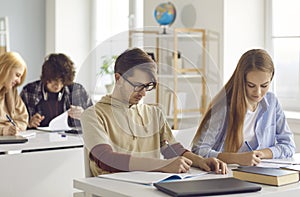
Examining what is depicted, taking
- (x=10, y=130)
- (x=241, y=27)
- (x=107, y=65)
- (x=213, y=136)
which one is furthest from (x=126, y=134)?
(x=241, y=27)

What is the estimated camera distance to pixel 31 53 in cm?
618

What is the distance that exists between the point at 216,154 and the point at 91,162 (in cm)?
51

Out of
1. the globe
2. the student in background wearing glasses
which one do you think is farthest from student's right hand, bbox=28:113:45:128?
the globe

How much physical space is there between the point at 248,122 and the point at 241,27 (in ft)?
6.47

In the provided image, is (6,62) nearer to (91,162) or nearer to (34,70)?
(91,162)

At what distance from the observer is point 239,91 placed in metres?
2.34

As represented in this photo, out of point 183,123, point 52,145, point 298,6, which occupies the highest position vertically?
point 298,6

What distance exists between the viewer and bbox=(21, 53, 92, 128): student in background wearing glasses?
3811 mm

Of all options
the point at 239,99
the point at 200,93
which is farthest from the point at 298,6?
the point at 200,93

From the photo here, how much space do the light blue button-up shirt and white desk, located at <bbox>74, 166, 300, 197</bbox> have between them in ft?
1.54

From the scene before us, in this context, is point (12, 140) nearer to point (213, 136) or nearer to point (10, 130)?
point (10, 130)

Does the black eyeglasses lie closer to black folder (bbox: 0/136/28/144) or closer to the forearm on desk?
the forearm on desk

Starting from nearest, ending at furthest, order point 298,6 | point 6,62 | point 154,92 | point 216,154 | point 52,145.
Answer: point 154,92, point 216,154, point 52,145, point 6,62, point 298,6

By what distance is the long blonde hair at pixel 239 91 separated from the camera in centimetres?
229
